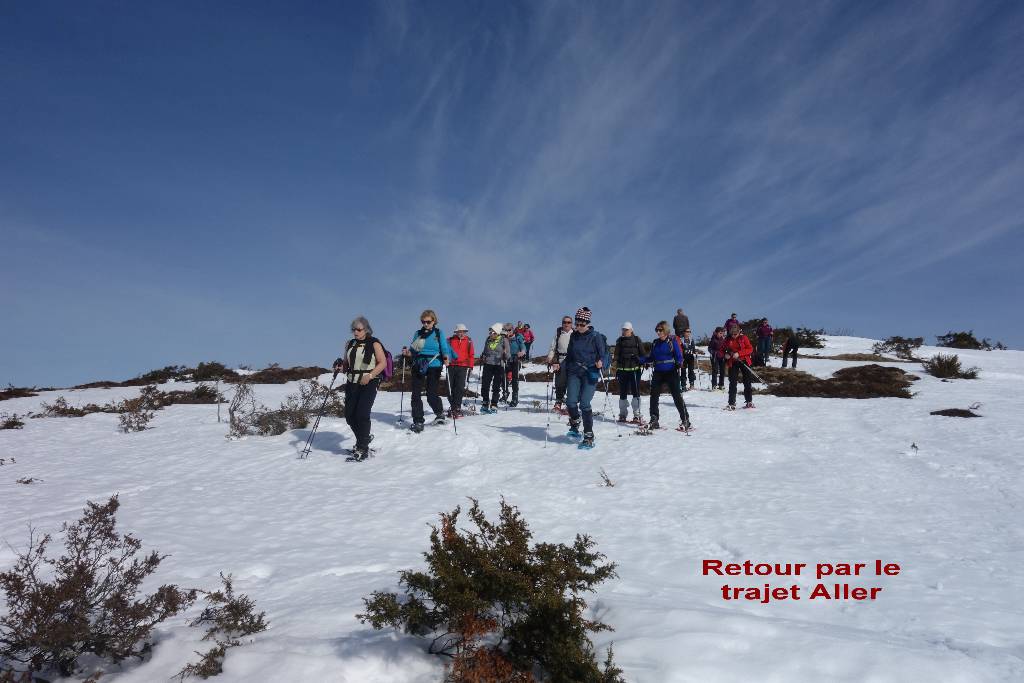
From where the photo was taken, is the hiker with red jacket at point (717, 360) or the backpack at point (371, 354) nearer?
the backpack at point (371, 354)

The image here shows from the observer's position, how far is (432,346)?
32.0 feet

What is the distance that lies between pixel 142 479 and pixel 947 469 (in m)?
11.4

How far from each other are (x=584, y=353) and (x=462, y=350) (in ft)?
10.9

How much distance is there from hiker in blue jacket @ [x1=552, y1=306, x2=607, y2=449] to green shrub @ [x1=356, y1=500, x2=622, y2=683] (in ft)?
19.1

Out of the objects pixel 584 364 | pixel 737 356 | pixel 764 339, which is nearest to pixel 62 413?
pixel 584 364

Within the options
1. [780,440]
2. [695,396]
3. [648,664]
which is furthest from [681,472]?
[695,396]

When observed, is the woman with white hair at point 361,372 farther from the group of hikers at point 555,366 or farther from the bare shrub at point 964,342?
the bare shrub at point 964,342

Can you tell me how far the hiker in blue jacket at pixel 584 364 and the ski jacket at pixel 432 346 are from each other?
2310mm

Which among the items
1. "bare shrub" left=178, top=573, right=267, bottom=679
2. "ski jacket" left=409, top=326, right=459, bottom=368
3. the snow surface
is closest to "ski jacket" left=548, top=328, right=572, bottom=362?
the snow surface

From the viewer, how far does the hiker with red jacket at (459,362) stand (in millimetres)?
11227

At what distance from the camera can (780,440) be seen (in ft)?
31.1

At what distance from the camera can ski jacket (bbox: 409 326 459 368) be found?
31.9 feet

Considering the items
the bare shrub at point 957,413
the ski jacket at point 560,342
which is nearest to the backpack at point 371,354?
the ski jacket at point 560,342
